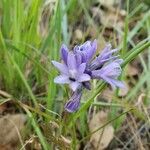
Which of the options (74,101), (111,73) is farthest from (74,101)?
(111,73)

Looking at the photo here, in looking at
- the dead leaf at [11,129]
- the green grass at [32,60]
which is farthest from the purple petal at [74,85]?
the dead leaf at [11,129]

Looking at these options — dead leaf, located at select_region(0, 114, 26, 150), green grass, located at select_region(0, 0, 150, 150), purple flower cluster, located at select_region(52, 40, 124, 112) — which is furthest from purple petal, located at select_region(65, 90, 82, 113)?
dead leaf, located at select_region(0, 114, 26, 150)

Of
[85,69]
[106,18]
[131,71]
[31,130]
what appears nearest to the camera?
[85,69]

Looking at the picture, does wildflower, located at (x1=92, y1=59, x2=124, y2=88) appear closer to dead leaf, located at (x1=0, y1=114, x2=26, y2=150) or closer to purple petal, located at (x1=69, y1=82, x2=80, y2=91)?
purple petal, located at (x1=69, y1=82, x2=80, y2=91)

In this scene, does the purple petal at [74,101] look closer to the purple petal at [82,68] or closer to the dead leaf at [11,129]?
the purple petal at [82,68]

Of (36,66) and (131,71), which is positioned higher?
(36,66)

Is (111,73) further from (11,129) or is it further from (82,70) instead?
(11,129)

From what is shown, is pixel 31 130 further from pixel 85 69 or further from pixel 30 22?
pixel 85 69

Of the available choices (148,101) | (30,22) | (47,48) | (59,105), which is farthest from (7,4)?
(148,101)
